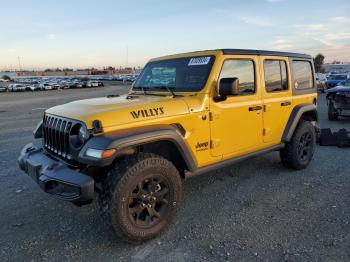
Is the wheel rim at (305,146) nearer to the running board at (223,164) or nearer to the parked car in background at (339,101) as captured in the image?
the running board at (223,164)

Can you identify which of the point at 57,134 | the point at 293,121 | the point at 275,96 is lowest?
the point at 293,121

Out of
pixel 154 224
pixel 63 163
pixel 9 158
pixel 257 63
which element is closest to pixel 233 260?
pixel 154 224

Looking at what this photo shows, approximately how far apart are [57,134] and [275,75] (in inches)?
129

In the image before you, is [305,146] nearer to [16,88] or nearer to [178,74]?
[178,74]

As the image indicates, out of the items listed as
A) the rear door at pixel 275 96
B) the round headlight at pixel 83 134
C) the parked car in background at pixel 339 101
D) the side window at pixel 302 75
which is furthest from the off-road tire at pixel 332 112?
the round headlight at pixel 83 134

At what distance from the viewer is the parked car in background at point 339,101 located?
10.5 metres

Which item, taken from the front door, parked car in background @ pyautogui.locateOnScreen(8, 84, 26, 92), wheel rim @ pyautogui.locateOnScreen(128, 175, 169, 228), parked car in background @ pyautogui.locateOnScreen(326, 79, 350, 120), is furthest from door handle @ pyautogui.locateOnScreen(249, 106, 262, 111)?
parked car in background @ pyautogui.locateOnScreen(8, 84, 26, 92)

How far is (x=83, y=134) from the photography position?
3256 mm

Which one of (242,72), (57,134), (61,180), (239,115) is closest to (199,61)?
(242,72)

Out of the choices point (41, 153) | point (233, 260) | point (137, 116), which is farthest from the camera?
point (41, 153)

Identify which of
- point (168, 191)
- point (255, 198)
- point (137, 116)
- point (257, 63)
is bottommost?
point (255, 198)

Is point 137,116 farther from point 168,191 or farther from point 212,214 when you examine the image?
point 212,214

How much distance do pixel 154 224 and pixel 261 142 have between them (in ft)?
7.16

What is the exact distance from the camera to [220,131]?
13.6ft
